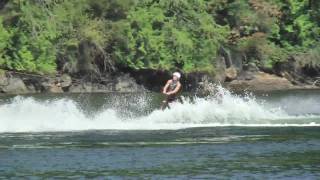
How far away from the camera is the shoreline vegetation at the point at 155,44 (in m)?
66.4

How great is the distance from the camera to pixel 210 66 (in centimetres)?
7181

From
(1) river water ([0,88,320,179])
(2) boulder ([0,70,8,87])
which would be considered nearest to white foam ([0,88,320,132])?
(1) river water ([0,88,320,179])

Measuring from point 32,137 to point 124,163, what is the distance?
7.66 m

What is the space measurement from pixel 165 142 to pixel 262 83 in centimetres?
4611

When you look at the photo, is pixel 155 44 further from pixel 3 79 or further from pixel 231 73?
pixel 3 79

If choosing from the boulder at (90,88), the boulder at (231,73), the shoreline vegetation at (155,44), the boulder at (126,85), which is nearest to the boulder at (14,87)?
the shoreline vegetation at (155,44)

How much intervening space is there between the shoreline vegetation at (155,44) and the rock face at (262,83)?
77mm

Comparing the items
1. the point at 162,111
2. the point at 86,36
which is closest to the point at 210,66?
the point at 86,36

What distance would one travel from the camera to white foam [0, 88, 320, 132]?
111 ft

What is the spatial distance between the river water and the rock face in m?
29.4

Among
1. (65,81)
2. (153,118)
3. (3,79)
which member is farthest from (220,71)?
(153,118)

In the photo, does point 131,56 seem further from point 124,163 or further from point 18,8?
point 124,163

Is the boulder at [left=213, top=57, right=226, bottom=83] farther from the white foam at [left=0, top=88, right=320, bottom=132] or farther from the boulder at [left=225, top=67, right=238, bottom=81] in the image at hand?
the white foam at [left=0, top=88, right=320, bottom=132]

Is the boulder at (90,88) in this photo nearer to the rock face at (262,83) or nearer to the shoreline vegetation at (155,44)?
the shoreline vegetation at (155,44)
